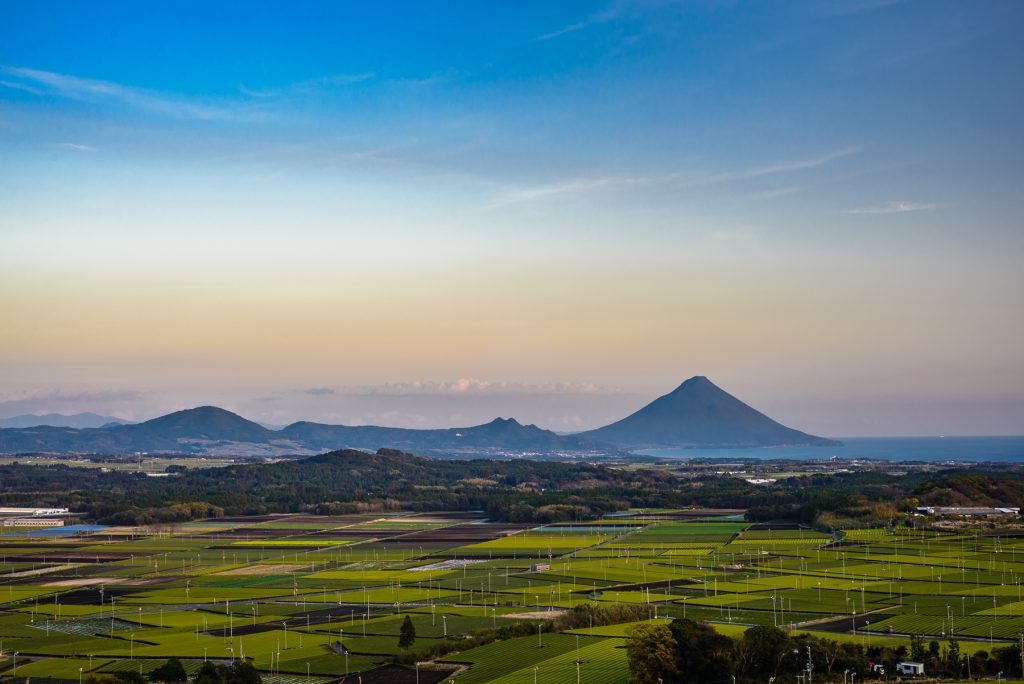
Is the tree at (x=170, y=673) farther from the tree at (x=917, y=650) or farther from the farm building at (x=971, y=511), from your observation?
the farm building at (x=971, y=511)

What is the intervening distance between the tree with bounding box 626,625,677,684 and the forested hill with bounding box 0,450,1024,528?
64513 millimetres

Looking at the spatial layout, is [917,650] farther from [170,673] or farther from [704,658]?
[170,673]

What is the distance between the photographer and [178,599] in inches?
2677

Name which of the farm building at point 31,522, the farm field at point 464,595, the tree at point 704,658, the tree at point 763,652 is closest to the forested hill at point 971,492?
the farm field at point 464,595

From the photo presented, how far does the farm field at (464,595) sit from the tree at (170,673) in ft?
7.61

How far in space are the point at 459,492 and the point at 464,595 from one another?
308 ft

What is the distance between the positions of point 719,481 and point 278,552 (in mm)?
95411

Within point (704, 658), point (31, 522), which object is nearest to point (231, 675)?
point (704, 658)

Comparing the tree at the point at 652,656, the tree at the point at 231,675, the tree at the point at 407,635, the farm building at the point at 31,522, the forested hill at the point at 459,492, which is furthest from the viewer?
the forested hill at the point at 459,492

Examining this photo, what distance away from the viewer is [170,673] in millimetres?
44875

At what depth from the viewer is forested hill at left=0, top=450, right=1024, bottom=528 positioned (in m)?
124

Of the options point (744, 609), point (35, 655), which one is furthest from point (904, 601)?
point (35, 655)

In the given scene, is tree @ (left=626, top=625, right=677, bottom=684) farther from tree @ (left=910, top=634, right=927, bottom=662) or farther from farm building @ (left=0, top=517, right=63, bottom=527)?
farm building @ (left=0, top=517, right=63, bottom=527)

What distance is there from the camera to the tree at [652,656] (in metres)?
45.6
